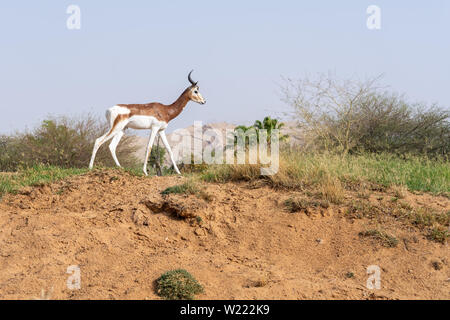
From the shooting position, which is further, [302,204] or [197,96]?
[197,96]

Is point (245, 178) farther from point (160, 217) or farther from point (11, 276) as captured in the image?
point (11, 276)

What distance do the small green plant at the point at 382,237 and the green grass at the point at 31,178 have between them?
6.54m

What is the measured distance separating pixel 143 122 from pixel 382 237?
21.4 ft

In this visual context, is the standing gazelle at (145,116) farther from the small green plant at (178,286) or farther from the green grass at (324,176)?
the small green plant at (178,286)

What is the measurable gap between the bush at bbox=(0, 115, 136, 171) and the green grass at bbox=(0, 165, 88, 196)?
5690mm

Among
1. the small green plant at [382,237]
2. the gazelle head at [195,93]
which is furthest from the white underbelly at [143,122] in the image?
the small green plant at [382,237]

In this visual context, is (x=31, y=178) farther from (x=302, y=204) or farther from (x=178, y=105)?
(x=302, y=204)

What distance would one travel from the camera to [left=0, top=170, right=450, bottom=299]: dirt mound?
7.32 meters

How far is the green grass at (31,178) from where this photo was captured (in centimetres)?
1070

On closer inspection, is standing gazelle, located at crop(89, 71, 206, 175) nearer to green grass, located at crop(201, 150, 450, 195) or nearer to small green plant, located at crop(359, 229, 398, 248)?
green grass, located at crop(201, 150, 450, 195)

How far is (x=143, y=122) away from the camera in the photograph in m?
12.5

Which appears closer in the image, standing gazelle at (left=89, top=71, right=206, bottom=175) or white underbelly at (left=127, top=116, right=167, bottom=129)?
standing gazelle at (left=89, top=71, right=206, bottom=175)

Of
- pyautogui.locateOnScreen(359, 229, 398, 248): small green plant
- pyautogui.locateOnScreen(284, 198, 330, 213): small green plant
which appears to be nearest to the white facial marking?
pyautogui.locateOnScreen(284, 198, 330, 213): small green plant

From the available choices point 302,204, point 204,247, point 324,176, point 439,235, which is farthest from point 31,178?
point 439,235
